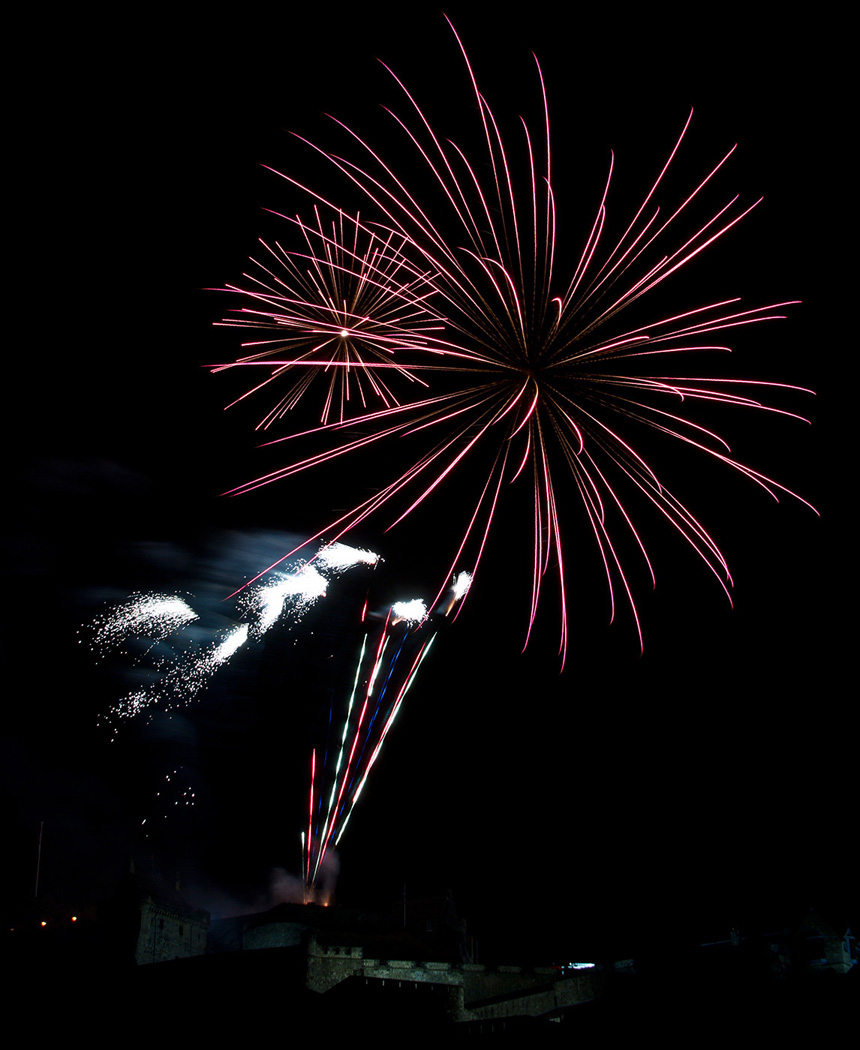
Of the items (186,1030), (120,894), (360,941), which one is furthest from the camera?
(120,894)

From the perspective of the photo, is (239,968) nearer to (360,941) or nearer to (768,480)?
(360,941)

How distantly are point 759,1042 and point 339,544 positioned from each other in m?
12.4

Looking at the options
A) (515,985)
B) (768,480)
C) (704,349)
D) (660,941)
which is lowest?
(515,985)

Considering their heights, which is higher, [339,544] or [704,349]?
[704,349]

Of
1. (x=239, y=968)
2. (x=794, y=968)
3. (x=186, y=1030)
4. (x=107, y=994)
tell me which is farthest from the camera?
(x=794, y=968)

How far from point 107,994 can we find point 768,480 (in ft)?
56.6

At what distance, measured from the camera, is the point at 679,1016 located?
1558 cm

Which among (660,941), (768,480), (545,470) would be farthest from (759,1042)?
(545,470)

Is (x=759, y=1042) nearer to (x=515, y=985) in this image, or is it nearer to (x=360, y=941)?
(x=515, y=985)

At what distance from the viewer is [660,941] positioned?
21.7m

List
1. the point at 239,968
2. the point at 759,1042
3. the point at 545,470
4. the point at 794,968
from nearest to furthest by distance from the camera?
the point at 545,470 < the point at 759,1042 < the point at 239,968 < the point at 794,968

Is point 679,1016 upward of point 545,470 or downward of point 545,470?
downward

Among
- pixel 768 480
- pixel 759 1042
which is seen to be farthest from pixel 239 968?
pixel 768 480

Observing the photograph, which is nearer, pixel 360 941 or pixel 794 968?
pixel 794 968
